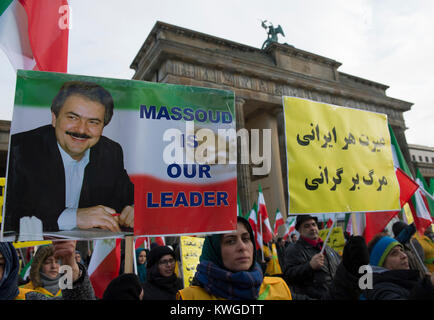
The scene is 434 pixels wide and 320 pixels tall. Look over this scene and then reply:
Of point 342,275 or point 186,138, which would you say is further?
point 186,138

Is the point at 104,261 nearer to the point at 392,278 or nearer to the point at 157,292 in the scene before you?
the point at 157,292

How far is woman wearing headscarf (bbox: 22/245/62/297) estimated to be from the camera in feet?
9.07

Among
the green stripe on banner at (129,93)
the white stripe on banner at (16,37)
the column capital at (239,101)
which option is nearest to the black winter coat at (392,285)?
the green stripe on banner at (129,93)

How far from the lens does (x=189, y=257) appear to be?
4.26m

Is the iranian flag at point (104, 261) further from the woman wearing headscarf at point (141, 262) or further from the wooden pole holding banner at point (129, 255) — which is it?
the woman wearing headscarf at point (141, 262)

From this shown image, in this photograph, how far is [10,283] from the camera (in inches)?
84.2

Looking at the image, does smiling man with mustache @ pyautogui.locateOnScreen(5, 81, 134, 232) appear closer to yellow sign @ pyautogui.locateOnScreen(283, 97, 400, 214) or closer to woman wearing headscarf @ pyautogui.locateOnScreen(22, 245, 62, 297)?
woman wearing headscarf @ pyautogui.locateOnScreen(22, 245, 62, 297)

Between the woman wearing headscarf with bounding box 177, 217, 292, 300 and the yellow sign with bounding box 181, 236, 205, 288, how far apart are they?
2050mm

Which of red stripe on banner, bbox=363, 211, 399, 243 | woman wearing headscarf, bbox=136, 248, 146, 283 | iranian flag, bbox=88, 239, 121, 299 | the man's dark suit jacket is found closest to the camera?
the man's dark suit jacket

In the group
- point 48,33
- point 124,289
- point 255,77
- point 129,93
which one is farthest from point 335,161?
point 255,77

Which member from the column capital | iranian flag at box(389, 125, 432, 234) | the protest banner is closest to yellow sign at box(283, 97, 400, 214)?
iranian flag at box(389, 125, 432, 234)
